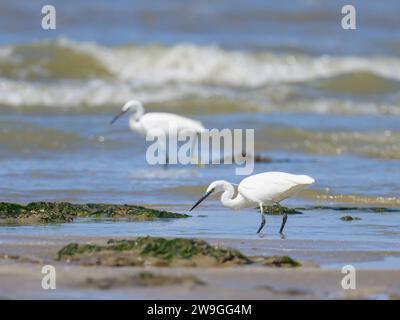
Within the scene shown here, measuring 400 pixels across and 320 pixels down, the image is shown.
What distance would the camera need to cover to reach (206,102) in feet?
Result: 58.1

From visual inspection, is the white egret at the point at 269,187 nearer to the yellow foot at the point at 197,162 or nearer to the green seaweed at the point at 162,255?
the green seaweed at the point at 162,255

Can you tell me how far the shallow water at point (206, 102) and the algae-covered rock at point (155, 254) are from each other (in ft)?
3.71

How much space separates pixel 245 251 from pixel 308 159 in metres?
6.03

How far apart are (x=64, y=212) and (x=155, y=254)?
2228mm

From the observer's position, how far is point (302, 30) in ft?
82.2

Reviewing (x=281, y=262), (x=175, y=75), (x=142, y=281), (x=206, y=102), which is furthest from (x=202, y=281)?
(x=175, y=75)

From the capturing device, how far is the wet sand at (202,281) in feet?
18.2

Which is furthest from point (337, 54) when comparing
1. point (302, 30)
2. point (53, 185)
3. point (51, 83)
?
point (53, 185)

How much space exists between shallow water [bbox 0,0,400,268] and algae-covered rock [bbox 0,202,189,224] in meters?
0.25

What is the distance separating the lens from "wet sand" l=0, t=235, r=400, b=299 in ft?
18.2

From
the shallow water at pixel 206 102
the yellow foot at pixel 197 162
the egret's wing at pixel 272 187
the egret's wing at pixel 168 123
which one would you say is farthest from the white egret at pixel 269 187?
the egret's wing at pixel 168 123

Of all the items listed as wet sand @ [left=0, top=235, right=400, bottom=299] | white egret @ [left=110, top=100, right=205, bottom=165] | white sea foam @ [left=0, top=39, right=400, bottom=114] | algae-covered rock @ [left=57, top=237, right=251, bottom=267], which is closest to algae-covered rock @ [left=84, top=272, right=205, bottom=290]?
wet sand @ [left=0, top=235, right=400, bottom=299]

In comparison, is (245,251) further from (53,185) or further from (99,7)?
(99,7)
